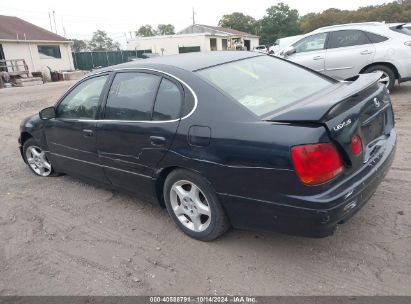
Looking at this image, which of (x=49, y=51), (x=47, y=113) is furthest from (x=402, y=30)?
(x=49, y=51)

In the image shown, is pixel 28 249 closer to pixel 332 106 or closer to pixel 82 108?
pixel 82 108

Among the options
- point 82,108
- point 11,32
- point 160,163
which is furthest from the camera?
point 11,32

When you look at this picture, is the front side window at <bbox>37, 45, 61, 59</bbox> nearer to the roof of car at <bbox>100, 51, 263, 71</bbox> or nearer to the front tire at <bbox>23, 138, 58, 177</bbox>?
the front tire at <bbox>23, 138, 58, 177</bbox>

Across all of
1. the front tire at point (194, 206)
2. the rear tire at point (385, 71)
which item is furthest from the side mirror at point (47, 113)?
the rear tire at point (385, 71)

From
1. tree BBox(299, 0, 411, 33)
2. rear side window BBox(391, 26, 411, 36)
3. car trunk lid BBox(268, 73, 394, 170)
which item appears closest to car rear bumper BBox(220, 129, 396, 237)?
car trunk lid BBox(268, 73, 394, 170)

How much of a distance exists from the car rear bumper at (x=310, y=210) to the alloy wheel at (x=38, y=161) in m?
3.26

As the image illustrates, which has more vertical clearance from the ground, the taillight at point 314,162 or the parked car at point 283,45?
the parked car at point 283,45

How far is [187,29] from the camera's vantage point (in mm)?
58219

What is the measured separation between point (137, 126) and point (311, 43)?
712cm

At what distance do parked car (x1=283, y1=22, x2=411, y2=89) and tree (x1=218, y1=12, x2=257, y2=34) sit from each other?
2897 inches

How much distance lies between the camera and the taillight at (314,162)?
251cm

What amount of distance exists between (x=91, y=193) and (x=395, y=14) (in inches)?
2821

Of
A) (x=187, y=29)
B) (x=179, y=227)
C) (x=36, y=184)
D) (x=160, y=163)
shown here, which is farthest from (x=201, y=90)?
(x=187, y=29)

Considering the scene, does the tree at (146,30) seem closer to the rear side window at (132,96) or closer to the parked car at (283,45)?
the parked car at (283,45)
